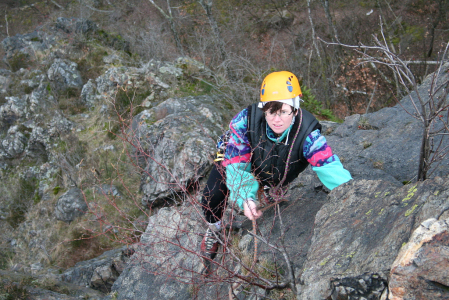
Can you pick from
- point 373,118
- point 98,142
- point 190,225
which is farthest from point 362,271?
point 98,142

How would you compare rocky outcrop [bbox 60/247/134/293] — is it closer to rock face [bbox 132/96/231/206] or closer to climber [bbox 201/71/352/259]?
rock face [bbox 132/96/231/206]

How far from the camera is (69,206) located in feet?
26.0

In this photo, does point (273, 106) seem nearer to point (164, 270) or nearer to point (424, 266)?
point (424, 266)

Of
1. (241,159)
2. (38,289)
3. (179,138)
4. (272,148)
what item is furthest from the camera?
(179,138)

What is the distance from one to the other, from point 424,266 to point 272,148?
4.95 ft

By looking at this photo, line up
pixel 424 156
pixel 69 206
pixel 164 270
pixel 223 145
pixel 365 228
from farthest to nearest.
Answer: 1. pixel 69 206
2. pixel 164 270
3. pixel 223 145
4. pixel 424 156
5. pixel 365 228

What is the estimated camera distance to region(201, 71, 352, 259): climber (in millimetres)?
2449

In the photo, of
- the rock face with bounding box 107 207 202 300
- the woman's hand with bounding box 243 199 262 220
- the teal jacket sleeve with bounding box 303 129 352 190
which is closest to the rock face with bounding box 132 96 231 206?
the rock face with bounding box 107 207 202 300

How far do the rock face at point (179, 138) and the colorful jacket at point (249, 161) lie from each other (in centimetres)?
185

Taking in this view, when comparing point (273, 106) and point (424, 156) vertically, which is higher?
point (273, 106)

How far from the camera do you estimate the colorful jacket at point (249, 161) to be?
2.45 m

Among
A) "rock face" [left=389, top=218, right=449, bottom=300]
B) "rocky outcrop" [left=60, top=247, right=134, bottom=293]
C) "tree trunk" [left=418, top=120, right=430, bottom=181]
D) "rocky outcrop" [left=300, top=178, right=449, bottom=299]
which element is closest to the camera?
"rock face" [left=389, top=218, right=449, bottom=300]

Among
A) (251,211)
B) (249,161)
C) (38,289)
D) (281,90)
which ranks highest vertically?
(281,90)

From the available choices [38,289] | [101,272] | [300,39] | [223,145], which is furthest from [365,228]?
[300,39]
